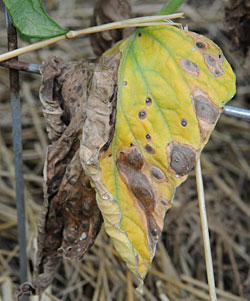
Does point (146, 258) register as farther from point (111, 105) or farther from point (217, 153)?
point (217, 153)

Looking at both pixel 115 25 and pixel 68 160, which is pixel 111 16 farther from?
pixel 68 160

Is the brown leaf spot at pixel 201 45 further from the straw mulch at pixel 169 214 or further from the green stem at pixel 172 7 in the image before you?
the straw mulch at pixel 169 214

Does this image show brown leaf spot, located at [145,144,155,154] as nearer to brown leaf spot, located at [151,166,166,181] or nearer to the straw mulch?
brown leaf spot, located at [151,166,166,181]

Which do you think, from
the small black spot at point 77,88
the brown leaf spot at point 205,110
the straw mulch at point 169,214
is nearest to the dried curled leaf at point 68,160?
the small black spot at point 77,88

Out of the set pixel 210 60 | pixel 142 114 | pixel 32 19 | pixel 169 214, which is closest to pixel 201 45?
pixel 210 60

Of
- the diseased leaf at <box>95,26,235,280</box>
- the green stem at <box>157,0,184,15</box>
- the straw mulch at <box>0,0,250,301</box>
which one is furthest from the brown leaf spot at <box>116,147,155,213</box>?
the straw mulch at <box>0,0,250,301</box>

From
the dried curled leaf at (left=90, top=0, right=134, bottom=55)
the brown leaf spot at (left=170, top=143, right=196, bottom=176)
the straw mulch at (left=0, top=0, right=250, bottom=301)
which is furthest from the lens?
the straw mulch at (left=0, top=0, right=250, bottom=301)
